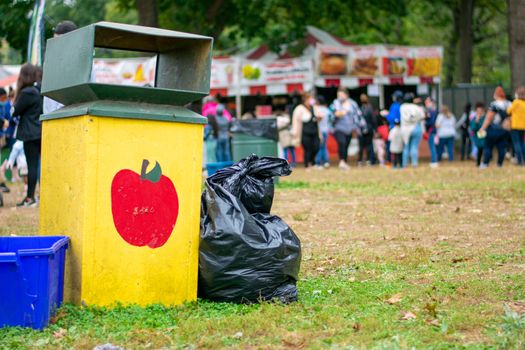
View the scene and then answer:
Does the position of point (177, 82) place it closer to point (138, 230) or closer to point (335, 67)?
point (138, 230)

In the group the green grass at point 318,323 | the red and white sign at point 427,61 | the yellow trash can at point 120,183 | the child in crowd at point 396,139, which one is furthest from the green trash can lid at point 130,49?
the red and white sign at point 427,61

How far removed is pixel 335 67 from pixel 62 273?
21497 mm

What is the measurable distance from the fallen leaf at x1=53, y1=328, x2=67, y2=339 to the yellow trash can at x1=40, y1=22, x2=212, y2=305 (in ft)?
1.01

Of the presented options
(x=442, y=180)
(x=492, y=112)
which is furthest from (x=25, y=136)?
(x=492, y=112)

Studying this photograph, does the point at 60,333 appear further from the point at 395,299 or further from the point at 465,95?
the point at 465,95

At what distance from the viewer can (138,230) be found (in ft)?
16.0

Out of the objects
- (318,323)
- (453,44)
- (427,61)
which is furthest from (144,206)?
(453,44)

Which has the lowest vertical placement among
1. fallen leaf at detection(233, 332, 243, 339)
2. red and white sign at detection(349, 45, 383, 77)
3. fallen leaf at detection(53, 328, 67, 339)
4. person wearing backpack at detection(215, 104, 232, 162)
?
fallen leaf at detection(53, 328, 67, 339)

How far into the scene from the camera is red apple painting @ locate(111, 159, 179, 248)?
484 cm

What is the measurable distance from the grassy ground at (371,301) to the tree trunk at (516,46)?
13809 millimetres

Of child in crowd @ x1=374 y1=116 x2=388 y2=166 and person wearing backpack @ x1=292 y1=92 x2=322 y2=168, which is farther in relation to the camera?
child in crowd @ x1=374 y1=116 x2=388 y2=166

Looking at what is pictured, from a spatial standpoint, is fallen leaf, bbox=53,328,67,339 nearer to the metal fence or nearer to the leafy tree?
the leafy tree

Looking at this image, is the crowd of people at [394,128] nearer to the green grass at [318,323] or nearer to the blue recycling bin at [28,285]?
the green grass at [318,323]

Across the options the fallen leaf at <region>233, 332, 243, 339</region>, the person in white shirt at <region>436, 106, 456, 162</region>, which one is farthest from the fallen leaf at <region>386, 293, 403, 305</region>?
the person in white shirt at <region>436, 106, 456, 162</region>
